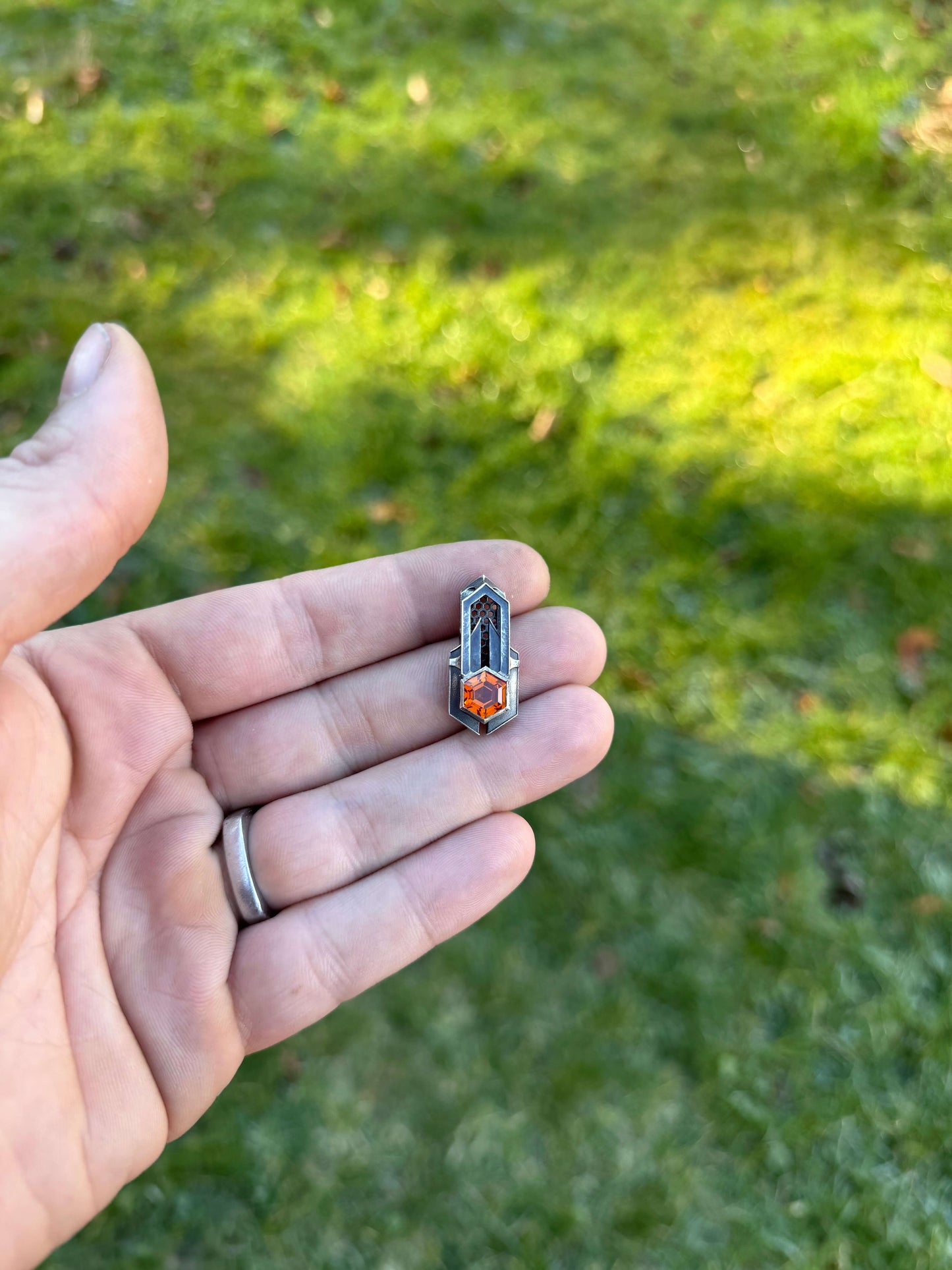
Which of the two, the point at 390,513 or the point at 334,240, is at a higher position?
the point at 334,240

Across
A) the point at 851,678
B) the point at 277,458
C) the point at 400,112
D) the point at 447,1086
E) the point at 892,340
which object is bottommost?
the point at 447,1086

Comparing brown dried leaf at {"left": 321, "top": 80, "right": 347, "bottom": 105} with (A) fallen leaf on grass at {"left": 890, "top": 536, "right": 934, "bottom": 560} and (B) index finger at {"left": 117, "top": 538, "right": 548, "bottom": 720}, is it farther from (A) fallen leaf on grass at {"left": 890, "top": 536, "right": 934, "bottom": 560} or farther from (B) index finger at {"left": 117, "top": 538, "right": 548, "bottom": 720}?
(A) fallen leaf on grass at {"left": 890, "top": 536, "right": 934, "bottom": 560}

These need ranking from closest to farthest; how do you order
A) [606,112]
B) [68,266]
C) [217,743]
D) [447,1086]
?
[217,743], [447,1086], [68,266], [606,112]

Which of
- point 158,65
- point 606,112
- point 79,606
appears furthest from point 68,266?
point 606,112

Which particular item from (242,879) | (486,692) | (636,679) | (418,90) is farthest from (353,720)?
(418,90)

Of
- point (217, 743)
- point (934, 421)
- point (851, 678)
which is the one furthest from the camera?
point (934, 421)

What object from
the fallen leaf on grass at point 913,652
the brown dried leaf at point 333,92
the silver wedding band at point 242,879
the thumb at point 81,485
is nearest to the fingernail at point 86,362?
the thumb at point 81,485

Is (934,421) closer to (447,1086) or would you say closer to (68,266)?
(447,1086)

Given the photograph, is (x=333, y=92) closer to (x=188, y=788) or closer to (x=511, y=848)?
(x=188, y=788)
